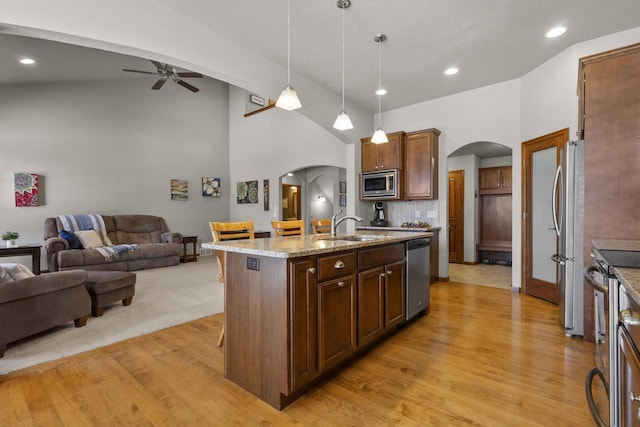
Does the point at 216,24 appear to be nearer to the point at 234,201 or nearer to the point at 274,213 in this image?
the point at 274,213

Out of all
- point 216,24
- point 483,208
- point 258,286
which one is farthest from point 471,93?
point 258,286

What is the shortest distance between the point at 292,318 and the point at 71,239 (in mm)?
5680

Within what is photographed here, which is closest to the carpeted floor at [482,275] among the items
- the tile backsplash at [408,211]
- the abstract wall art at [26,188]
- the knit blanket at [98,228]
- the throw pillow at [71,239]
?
the tile backsplash at [408,211]

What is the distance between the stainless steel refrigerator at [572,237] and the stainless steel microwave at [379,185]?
7.75 feet

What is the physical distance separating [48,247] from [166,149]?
127 inches

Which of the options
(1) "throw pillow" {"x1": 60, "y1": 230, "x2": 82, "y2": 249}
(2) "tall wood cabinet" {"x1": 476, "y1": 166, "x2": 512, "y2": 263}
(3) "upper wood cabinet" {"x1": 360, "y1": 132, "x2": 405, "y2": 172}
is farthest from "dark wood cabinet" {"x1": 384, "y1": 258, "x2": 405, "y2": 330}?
(1) "throw pillow" {"x1": 60, "y1": 230, "x2": 82, "y2": 249}

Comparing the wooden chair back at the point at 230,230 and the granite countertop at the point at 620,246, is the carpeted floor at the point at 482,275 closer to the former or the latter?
the granite countertop at the point at 620,246

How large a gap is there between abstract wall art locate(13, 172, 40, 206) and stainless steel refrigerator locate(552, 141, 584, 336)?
26.4 ft

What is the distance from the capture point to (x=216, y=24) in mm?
3023

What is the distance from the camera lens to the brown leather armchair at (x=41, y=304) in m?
2.35

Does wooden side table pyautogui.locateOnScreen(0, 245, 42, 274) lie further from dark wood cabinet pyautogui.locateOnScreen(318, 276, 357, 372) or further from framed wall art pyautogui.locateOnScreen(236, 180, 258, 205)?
dark wood cabinet pyautogui.locateOnScreen(318, 276, 357, 372)

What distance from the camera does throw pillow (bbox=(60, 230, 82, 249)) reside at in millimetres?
5406

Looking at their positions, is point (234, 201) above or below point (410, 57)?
below

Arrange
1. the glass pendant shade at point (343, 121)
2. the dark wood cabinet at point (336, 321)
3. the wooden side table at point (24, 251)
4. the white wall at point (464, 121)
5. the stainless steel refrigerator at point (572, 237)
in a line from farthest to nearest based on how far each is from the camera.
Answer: the wooden side table at point (24, 251), the white wall at point (464, 121), the glass pendant shade at point (343, 121), the stainless steel refrigerator at point (572, 237), the dark wood cabinet at point (336, 321)
